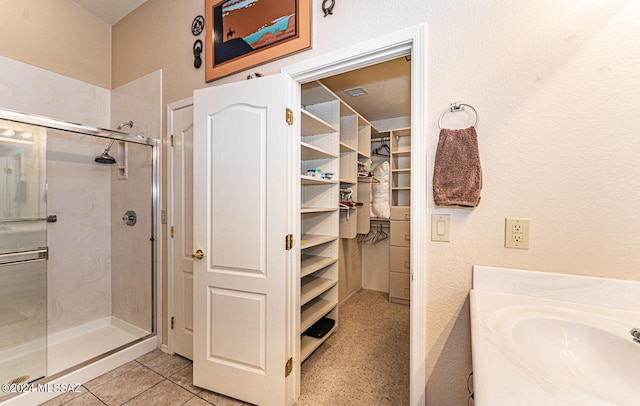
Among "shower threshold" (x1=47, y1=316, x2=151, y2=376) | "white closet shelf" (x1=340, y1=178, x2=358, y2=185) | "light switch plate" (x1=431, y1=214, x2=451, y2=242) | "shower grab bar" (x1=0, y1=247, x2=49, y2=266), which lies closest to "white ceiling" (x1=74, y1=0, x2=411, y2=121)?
"white closet shelf" (x1=340, y1=178, x2=358, y2=185)

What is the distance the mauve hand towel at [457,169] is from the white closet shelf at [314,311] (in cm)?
140

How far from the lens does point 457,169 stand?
111 centimetres

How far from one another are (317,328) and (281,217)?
1.31m

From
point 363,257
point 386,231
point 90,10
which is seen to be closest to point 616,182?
point 386,231

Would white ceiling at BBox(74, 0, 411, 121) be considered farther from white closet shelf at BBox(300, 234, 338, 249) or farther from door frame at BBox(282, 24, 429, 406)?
white closet shelf at BBox(300, 234, 338, 249)

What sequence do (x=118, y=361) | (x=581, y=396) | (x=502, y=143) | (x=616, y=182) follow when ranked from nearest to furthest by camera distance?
(x=581, y=396), (x=616, y=182), (x=502, y=143), (x=118, y=361)

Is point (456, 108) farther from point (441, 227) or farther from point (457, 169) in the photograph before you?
point (441, 227)

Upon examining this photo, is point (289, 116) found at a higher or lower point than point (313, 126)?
lower

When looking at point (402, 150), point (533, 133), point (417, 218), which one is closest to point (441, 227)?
point (417, 218)

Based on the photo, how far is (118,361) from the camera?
78.2 inches

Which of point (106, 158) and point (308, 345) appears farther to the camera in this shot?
point (106, 158)

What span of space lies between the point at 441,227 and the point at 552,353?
552 millimetres

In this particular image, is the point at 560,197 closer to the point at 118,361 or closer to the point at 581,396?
the point at 581,396

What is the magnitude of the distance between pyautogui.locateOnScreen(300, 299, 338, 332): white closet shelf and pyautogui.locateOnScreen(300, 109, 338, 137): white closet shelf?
1573 millimetres
